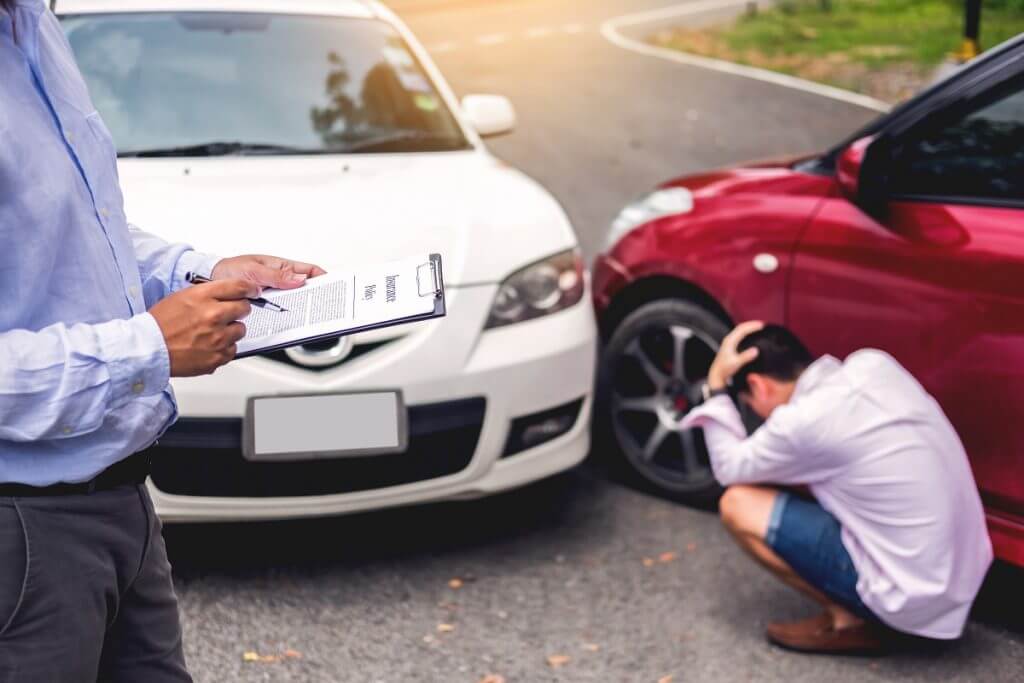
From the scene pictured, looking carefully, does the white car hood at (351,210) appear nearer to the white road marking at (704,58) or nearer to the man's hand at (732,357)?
the man's hand at (732,357)

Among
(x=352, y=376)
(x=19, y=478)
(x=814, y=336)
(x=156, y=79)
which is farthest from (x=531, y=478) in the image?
(x=19, y=478)

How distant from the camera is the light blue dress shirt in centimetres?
164

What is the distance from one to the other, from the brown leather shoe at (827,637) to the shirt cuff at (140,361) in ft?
7.78

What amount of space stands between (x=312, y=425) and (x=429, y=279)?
1.71m

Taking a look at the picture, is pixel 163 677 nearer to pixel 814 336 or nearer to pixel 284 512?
pixel 284 512

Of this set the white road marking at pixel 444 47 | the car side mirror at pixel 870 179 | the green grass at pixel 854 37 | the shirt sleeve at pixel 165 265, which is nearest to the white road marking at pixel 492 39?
the white road marking at pixel 444 47

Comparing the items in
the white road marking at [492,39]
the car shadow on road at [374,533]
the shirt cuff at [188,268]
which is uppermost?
the shirt cuff at [188,268]

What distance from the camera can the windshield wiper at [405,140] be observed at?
4.47 m

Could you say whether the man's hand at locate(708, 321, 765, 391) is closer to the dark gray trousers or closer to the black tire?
the black tire

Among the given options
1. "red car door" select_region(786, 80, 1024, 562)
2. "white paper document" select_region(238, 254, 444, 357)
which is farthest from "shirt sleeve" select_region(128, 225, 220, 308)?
"red car door" select_region(786, 80, 1024, 562)

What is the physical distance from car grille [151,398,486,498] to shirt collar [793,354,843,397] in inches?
34.4

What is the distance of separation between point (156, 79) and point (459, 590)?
6.58 feet

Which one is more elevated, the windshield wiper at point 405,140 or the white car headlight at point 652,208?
the windshield wiper at point 405,140

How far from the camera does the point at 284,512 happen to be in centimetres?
365
